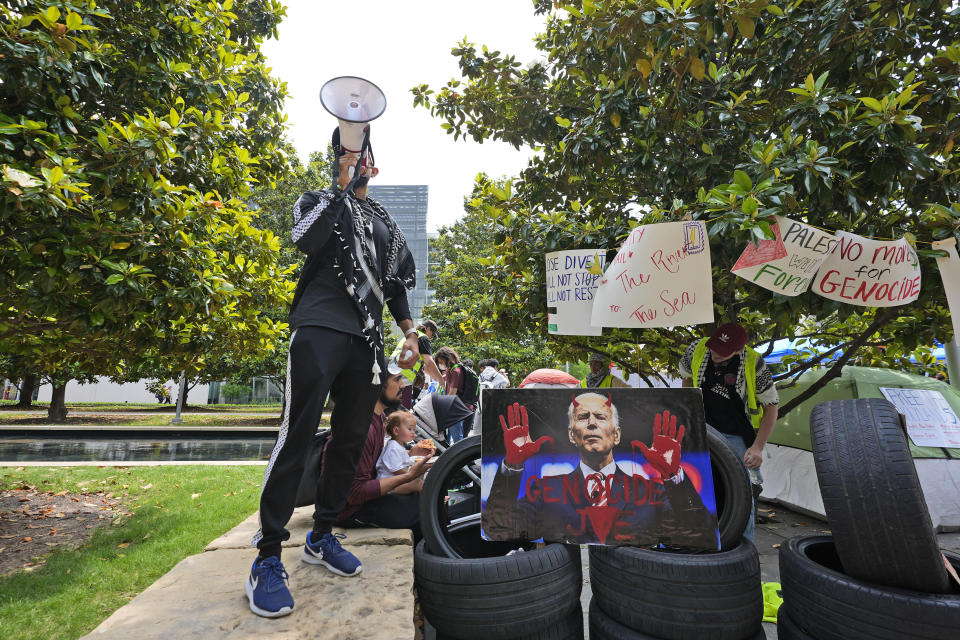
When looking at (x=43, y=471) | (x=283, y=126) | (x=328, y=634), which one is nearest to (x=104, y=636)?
(x=328, y=634)

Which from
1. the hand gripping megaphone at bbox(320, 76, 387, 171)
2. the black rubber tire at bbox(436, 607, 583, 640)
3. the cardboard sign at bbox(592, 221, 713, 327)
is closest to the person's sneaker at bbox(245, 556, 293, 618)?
the black rubber tire at bbox(436, 607, 583, 640)

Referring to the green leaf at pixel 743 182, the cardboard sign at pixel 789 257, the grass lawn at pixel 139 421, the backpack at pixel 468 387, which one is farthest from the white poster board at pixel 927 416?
the grass lawn at pixel 139 421

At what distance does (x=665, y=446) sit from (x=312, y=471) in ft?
7.06

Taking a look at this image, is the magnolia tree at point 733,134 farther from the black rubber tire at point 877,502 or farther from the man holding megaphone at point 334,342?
the man holding megaphone at point 334,342

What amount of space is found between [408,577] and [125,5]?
461cm

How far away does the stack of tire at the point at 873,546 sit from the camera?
1637mm

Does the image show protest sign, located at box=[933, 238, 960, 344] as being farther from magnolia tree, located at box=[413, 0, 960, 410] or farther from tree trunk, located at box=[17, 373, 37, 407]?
tree trunk, located at box=[17, 373, 37, 407]

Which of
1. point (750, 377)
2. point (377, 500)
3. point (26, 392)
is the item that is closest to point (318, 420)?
point (377, 500)

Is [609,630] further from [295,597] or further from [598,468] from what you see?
[295,597]

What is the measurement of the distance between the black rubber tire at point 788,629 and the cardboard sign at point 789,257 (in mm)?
1645

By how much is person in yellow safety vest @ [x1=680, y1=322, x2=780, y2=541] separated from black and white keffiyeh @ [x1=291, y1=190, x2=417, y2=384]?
2.44 m

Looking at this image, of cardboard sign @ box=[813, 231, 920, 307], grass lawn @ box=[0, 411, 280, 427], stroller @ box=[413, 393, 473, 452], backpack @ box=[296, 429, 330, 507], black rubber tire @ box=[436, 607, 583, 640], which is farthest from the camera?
grass lawn @ box=[0, 411, 280, 427]

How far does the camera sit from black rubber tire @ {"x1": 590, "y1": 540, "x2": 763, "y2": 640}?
191cm

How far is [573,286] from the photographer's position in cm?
343
